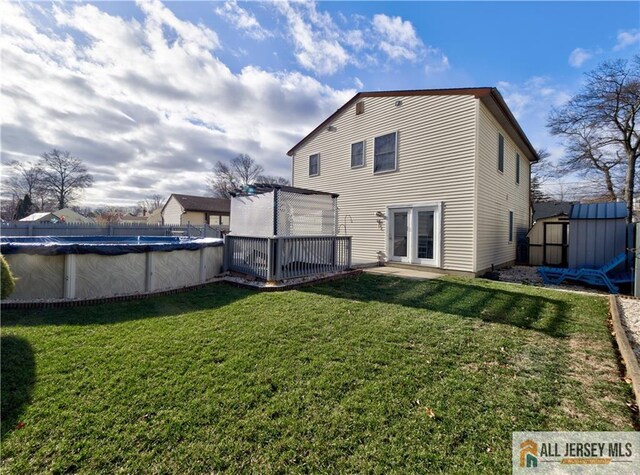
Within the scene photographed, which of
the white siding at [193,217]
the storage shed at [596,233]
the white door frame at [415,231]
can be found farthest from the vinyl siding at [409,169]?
the white siding at [193,217]

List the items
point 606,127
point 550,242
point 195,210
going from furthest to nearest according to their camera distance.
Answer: point 195,210 < point 606,127 < point 550,242

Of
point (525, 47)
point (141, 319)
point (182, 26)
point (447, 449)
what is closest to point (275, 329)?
point (141, 319)

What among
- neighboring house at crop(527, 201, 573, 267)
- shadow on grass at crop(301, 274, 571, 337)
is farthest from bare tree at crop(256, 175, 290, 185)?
shadow on grass at crop(301, 274, 571, 337)

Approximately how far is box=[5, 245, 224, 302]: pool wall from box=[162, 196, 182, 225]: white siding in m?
33.2

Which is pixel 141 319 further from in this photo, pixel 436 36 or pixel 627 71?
pixel 627 71

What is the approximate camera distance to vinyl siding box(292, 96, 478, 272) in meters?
8.50

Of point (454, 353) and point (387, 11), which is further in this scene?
point (387, 11)

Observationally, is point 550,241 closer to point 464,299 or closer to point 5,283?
point 464,299

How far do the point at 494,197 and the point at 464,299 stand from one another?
5.77m

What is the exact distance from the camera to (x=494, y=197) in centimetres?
977

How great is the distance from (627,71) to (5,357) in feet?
84.0

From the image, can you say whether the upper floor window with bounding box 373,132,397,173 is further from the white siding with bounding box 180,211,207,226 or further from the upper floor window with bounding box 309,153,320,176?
the white siding with bounding box 180,211,207,226

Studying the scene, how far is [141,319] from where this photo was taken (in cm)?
423

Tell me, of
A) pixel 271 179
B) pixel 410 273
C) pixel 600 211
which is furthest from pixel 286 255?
pixel 271 179
